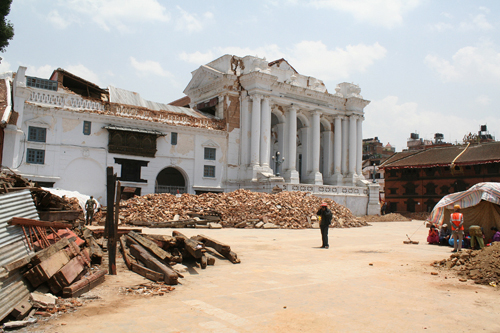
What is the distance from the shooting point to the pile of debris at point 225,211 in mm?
24344

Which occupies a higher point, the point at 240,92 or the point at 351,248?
the point at 240,92

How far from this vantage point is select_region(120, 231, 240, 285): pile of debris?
9031 millimetres

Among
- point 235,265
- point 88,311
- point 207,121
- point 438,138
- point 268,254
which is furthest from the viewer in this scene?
point 438,138

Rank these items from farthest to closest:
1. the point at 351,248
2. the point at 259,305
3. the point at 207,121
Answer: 1. the point at 207,121
2. the point at 351,248
3. the point at 259,305

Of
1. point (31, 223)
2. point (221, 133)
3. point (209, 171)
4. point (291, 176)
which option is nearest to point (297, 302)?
point (31, 223)

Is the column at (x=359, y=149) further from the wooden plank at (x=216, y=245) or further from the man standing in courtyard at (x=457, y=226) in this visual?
the wooden plank at (x=216, y=245)

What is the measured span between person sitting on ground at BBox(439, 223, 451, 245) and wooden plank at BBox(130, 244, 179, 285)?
1290 centimetres

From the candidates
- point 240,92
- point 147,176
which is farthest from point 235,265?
point 240,92

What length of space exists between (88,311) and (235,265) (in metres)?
5.22

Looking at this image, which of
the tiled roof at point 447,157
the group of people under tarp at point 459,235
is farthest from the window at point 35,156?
the tiled roof at point 447,157

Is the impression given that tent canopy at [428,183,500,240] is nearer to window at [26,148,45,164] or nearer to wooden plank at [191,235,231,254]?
wooden plank at [191,235,231,254]

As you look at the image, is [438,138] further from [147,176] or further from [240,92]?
[147,176]

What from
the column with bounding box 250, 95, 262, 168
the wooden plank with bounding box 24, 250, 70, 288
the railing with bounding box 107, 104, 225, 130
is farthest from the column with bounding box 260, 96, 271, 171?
the wooden plank with bounding box 24, 250, 70, 288

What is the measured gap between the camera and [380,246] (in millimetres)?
16562
